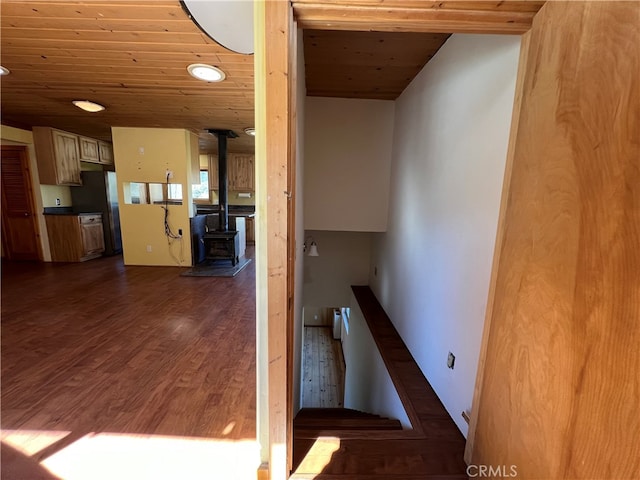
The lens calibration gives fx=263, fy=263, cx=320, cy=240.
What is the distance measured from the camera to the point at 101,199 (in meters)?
5.25

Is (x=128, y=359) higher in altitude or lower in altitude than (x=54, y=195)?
lower

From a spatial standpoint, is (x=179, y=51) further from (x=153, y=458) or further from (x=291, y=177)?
(x=153, y=458)

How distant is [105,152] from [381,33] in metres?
6.33

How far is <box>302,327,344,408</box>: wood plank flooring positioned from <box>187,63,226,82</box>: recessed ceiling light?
5735 millimetres

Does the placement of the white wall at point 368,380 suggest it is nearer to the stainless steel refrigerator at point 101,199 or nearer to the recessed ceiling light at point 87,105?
the recessed ceiling light at point 87,105

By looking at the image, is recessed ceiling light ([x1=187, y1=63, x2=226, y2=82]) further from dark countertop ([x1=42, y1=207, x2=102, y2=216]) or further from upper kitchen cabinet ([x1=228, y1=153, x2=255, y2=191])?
upper kitchen cabinet ([x1=228, y1=153, x2=255, y2=191])

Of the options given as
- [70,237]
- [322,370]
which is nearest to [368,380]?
[322,370]

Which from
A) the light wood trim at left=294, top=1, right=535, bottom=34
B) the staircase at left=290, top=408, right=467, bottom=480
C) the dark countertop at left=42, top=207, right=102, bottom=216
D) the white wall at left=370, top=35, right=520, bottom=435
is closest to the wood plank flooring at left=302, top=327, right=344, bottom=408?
the white wall at left=370, top=35, right=520, bottom=435

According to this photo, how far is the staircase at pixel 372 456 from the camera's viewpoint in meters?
1.32

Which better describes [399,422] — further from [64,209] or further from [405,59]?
[64,209]

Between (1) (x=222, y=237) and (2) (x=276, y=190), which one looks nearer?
(2) (x=276, y=190)

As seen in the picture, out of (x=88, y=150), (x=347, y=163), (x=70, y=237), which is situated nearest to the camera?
(x=347, y=163)

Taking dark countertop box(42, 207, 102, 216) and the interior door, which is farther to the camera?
dark countertop box(42, 207, 102, 216)

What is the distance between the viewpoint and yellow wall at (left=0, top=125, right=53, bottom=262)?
4331 millimetres
